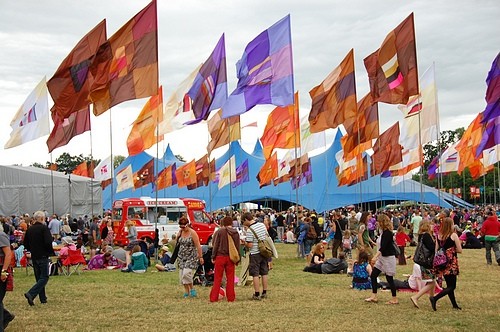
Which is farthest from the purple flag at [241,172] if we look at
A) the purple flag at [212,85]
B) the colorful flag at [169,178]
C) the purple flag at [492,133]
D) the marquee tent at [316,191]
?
the purple flag at [212,85]

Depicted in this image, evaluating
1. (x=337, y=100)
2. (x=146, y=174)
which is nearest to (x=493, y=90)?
(x=337, y=100)

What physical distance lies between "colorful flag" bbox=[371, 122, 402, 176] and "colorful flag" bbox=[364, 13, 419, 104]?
10.9 metres

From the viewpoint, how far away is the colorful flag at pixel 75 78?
19.0 m

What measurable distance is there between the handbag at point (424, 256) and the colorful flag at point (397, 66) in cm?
793

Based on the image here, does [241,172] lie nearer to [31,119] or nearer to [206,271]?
[31,119]

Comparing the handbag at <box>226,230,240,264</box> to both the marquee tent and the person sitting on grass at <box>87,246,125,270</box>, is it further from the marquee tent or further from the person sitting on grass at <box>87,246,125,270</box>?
the marquee tent

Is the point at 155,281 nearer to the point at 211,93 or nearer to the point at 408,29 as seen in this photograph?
the point at 211,93

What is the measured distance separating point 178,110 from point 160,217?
677cm

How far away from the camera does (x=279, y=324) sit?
33.5 ft

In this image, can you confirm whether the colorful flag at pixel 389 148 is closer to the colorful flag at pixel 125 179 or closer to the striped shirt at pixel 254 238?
the colorful flag at pixel 125 179

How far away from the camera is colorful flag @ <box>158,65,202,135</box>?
24453mm

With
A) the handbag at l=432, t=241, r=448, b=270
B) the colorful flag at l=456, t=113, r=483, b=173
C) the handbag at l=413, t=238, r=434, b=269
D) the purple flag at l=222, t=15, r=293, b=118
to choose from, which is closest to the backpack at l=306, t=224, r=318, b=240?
the purple flag at l=222, t=15, r=293, b=118

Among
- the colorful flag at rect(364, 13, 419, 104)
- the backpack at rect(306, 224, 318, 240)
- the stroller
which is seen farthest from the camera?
the backpack at rect(306, 224, 318, 240)

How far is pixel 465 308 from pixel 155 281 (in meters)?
8.26
